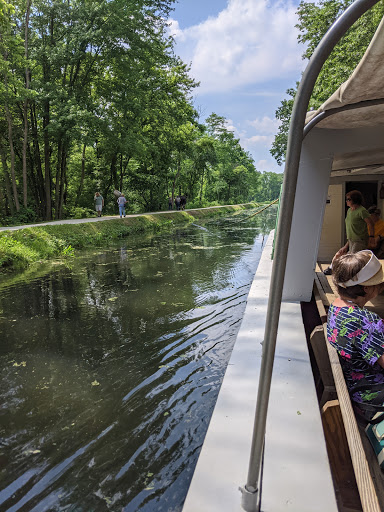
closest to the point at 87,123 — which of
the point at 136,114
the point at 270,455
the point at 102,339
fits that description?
the point at 136,114

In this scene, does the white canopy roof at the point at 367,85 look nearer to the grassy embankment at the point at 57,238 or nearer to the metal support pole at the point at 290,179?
the metal support pole at the point at 290,179

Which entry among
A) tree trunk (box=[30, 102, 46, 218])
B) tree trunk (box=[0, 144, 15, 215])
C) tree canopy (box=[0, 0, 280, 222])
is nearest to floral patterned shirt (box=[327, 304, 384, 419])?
tree canopy (box=[0, 0, 280, 222])

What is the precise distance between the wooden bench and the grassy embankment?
10476 millimetres

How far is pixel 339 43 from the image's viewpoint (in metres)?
15.2

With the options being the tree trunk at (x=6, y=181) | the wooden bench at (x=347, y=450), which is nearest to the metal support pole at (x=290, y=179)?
the wooden bench at (x=347, y=450)

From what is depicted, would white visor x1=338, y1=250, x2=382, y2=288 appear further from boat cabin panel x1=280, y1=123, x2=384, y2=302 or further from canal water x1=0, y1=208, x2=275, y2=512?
boat cabin panel x1=280, y1=123, x2=384, y2=302

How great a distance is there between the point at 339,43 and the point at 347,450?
16.9 meters

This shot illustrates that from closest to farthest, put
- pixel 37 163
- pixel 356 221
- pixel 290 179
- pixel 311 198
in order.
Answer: pixel 290 179 → pixel 311 198 → pixel 356 221 → pixel 37 163

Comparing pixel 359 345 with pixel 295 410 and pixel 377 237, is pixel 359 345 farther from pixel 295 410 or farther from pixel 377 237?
pixel 377 237

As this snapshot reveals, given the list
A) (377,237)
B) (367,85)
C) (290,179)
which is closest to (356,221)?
(377,237)

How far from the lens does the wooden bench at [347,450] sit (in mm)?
1727

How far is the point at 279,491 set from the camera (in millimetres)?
2107

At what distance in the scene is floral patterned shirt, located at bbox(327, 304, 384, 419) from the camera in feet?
7.68

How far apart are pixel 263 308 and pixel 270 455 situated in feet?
11.7
